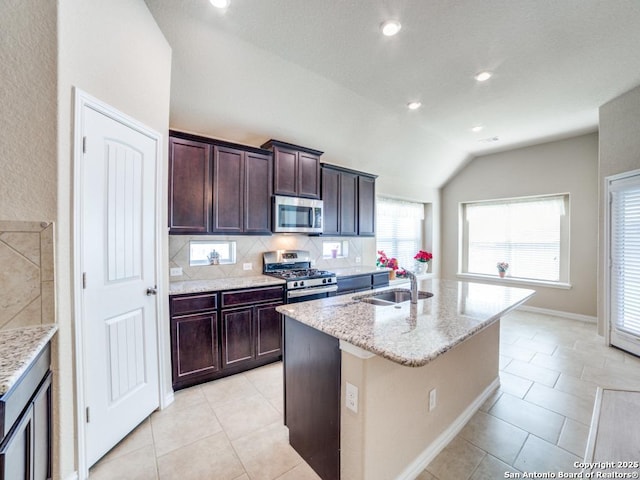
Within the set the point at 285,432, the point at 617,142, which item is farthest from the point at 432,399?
the point at 617,142

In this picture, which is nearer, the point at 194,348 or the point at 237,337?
the point at 194,348

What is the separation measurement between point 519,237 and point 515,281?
872mm

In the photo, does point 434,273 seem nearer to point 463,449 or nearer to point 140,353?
point 463,449

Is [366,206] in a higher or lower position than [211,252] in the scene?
higher

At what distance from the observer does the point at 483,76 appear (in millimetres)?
2828

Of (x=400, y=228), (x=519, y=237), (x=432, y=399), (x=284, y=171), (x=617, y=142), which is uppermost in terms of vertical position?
(x=617, y=142)

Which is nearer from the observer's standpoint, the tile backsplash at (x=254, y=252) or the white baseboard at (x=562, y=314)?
the tile backsplash at (x=254, y=252)

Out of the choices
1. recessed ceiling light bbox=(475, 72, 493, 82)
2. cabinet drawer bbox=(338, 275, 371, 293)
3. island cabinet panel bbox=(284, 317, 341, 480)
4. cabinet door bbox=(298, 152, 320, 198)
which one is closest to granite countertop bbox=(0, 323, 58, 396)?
island cabinet panel bbox=(284, 317, 341, 480)

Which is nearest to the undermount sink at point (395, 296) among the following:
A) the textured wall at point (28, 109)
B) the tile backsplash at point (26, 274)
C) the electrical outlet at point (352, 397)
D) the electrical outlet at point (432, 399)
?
the electrical outlet at point (432, 399)

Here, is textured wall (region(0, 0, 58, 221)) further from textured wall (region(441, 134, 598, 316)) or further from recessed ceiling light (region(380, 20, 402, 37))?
textured wall (region(441, 134, 598, 316))

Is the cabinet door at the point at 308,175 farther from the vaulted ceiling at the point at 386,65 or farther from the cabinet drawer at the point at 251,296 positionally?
the cabinet drawer at the point at 251,296

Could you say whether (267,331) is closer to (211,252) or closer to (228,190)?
(211,252)

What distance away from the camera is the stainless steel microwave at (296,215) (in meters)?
3.34

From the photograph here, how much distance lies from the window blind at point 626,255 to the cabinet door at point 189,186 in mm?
4909
